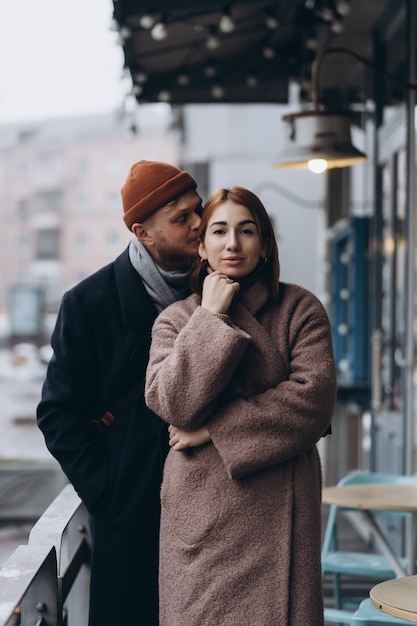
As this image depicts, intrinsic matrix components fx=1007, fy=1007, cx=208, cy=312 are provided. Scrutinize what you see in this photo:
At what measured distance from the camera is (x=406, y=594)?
2246mm

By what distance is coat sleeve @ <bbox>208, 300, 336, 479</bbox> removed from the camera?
1.97 meters

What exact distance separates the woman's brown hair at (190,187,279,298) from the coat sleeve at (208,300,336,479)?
20 centimetres

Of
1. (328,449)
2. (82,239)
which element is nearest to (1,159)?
(82,239)

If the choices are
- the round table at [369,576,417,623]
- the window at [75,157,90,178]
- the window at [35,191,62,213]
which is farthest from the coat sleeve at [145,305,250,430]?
the window at [35,191,62,213]

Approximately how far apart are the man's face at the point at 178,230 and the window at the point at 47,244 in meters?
47.7

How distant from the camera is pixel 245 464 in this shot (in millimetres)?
1965

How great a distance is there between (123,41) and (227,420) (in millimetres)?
3765

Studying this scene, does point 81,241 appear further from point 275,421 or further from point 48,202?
point 275,421

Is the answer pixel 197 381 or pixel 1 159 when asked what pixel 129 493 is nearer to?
pixel 197 381

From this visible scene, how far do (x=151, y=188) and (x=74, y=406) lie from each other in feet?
1.71

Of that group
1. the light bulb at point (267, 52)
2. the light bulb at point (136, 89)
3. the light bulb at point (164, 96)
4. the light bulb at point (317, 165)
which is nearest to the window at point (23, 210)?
the light bulb at point (164, 96)

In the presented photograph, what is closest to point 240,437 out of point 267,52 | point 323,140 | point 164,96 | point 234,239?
point 234,239

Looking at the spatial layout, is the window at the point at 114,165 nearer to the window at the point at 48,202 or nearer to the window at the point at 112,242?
the window at the point at 112,242

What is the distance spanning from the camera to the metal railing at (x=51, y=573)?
1815 mm
